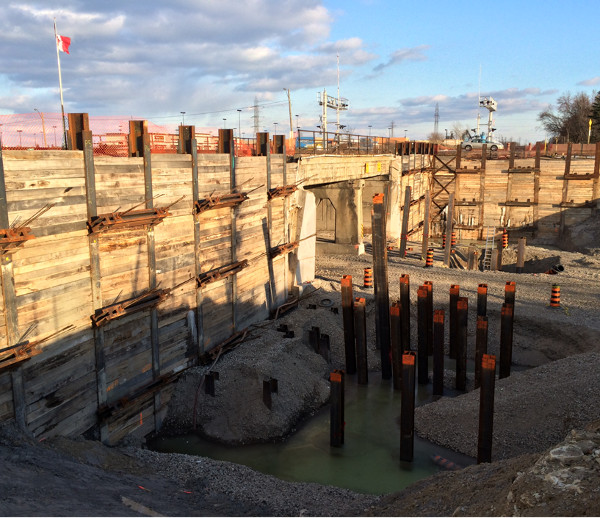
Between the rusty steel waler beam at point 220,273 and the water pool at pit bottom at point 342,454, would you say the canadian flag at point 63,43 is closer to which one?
the rusty steel waler beam at point 220,273

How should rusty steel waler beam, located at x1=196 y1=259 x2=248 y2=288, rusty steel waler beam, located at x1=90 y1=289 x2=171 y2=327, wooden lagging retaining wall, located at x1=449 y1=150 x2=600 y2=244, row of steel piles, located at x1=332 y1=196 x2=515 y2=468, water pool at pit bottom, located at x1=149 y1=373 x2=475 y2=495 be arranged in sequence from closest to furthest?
1. rusty steel waler beam, located at x1=90 y1=289 x2=171 y2=327
2. water pool at pit bottom, located at x1=149 y1=373 x2=475 y2=495
3. rusty steel waler beam, located at x1=196 y1=259 x2=248 y2=288
4. row of steel piles, located at x1=332 y1=196 x2=515 y2=468
5. wooden lagging retaining wall, located at x1=449 y1=150 x2=600 y2=244

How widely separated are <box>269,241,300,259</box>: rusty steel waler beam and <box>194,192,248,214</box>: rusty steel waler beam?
313 centimetres

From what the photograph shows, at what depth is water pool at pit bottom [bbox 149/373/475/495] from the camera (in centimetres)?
1220

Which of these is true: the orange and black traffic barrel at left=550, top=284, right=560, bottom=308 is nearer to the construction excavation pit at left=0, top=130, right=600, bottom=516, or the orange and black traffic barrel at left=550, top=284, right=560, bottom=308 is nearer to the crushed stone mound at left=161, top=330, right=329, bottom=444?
the construction excavation pit at left=0, top=130, right=600, bottom=516

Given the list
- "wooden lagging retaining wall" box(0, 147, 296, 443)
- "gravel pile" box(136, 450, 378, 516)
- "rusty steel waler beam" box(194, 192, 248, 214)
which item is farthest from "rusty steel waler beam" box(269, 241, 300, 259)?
"gravel pile" box(136, 450, 378, 516)

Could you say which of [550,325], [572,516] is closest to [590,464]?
[572,516]

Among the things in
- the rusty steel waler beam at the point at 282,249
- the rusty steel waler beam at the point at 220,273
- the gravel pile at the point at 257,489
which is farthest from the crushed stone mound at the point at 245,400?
the rusty steel waler beam at the point at 282,249

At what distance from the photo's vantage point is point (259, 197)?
60.9ft

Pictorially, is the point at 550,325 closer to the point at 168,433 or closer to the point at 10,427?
the point at 168,433

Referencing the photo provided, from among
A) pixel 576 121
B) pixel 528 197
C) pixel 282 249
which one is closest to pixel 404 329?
pixel 282 249

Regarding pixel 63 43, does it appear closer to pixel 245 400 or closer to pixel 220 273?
pixel 220 273

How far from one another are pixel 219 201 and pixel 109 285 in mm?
4717

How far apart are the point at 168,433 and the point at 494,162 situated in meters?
→ 34.5

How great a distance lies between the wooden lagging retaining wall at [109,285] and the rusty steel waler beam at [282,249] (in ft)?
7.99
